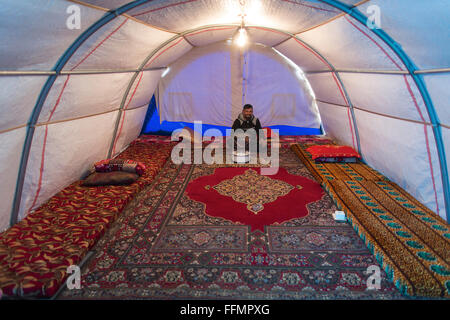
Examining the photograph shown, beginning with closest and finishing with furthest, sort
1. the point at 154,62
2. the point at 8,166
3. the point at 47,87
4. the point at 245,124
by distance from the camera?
the point at 8,166, the point at 47,87, the point at 154,62, the point at 245,124

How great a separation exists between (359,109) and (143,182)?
3.64 meters

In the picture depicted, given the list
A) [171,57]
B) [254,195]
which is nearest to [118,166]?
[254,195]

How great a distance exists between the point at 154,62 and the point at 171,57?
2.74 ft

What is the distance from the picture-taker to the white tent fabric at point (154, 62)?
8.41 ft

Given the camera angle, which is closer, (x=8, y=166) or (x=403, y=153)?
(x=8, y=166)

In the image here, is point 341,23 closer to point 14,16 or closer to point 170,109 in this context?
point 14,16

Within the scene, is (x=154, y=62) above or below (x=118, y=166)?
above

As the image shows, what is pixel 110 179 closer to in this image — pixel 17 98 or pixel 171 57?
pixel 17 98

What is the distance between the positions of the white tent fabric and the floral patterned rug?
1.12 meters

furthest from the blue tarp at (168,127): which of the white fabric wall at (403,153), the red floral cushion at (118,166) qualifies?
the red floral cushion at (118,166)

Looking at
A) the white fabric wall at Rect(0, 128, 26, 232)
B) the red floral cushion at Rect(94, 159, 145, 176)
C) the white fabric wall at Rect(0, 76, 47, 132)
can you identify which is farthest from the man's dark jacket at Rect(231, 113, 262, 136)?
the white fabric wall at Rect(0, 128, 26, 232)

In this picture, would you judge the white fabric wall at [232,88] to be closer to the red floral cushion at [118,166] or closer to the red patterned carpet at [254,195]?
the red patterned carpet at [254,195]

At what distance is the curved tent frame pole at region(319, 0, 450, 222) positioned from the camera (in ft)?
10.1

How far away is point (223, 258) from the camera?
2.71 meters
